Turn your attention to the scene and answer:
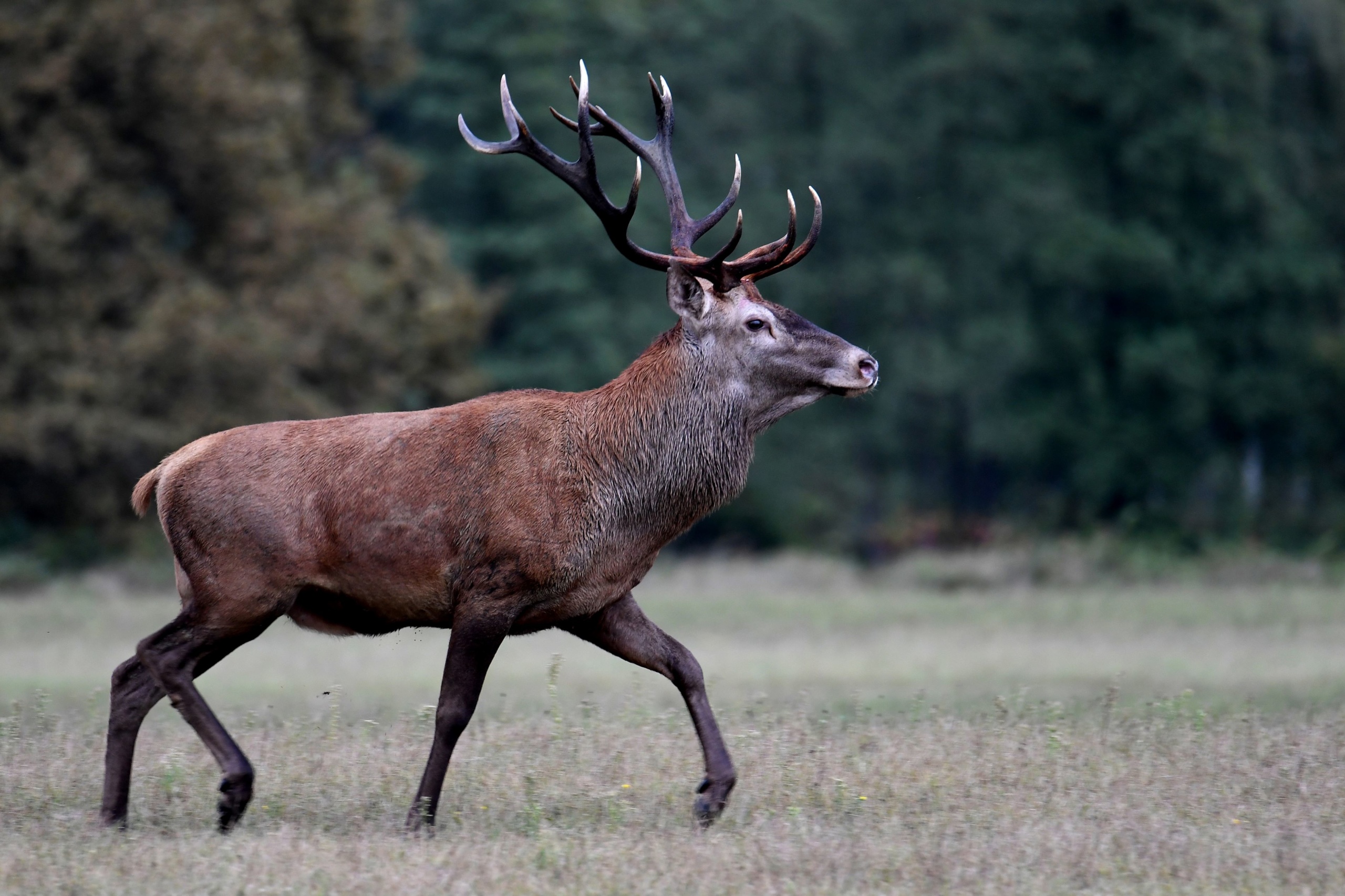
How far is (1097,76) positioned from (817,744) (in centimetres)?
2578

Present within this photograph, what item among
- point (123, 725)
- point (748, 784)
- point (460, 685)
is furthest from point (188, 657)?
point (748, 784)

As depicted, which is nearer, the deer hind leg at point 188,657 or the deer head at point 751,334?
the deer hind leg at point 188,657

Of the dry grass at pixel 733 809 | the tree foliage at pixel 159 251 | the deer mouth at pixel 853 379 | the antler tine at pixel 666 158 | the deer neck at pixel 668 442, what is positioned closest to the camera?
the dry grass at pixel 733 809

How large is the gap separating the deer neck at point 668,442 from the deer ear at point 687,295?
109mm

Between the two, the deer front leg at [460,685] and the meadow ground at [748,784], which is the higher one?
the deer front leg at [460,685]

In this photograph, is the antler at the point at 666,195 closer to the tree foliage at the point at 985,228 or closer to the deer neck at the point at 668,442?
the deer neck at the point at 668,442

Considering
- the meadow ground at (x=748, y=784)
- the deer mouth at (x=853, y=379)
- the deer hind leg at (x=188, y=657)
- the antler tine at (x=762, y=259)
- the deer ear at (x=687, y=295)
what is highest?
the antler tine at (x=762, y=259)

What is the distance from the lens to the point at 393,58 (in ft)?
97.6

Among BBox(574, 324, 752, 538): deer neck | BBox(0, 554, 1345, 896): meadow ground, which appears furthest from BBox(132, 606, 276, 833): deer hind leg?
BBox(574, 324, 752, 538): deer neck

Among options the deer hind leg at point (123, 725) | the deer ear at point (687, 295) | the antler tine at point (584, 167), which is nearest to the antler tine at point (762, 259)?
the deer ear at point (687, 295)

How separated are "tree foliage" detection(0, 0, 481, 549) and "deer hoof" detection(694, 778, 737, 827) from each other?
17333 mm

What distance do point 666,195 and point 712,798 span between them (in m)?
3.24

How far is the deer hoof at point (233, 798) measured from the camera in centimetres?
770

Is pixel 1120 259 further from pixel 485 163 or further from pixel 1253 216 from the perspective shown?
pixel 485 163
